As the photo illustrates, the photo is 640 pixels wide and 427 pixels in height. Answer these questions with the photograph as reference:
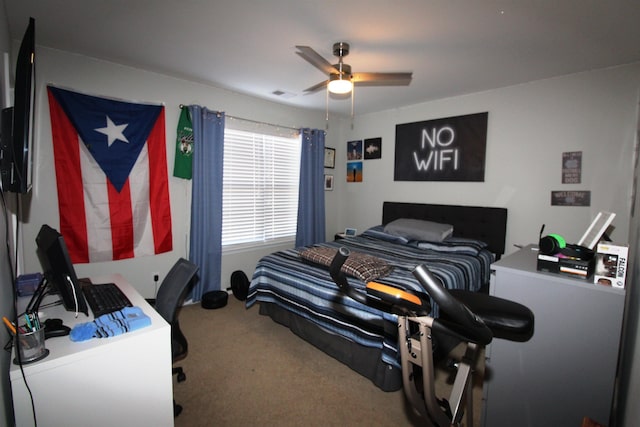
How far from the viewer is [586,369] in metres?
1.35

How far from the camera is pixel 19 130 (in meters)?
1.24

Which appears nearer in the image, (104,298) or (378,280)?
(104,298)

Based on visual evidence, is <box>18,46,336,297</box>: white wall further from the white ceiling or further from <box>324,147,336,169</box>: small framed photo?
<box>324,147,336,169</box>: small framed photo

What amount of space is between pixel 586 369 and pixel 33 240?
3.96m

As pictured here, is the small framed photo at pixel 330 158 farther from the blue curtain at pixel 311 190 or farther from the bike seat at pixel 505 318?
the bike seat at pixel 505 318

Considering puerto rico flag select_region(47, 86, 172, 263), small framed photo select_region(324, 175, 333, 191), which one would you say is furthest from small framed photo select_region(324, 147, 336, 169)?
puerto rico flag select_region(47, 86, 172, 263)

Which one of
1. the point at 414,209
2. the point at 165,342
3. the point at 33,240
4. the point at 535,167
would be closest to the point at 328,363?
the point at 165,342

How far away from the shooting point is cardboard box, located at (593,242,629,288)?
51.0 inches

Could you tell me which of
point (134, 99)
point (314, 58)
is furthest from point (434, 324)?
point (134, 99)

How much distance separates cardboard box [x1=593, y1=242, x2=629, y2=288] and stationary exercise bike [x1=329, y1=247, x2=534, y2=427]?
0.59 m

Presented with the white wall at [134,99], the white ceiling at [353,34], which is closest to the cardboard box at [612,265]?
the white ceiling at [353,34]

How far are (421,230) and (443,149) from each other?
1151 millimetres

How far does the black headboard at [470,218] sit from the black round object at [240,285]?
7.62ft

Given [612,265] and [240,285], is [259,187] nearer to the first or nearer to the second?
[240,285]
